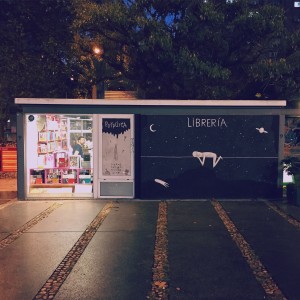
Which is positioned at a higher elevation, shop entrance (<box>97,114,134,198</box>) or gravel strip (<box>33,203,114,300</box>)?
shop entrance (<box>97,114,134,198</box>)

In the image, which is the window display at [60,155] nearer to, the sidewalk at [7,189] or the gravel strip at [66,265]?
the sidewalk at [7,189]

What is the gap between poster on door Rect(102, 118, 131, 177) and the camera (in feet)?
37.4

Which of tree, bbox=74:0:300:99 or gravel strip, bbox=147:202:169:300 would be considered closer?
gravel strip, bbox=147:202:169:300

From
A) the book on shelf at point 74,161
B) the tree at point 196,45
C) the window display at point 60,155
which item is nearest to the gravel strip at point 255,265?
the window display at point 60,155

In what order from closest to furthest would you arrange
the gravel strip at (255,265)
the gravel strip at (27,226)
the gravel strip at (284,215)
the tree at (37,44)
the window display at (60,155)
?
1. the gravel strip at (255,265)
2. the gravel strip at (27,226)
3. the gravel strip at (284,215)
4. the window display at (60,155)
5. the tree at (37,44)

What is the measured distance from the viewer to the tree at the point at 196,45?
1411cm

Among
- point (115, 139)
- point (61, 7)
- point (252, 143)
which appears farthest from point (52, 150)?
point (61, 7)

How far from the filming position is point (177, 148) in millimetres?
11383

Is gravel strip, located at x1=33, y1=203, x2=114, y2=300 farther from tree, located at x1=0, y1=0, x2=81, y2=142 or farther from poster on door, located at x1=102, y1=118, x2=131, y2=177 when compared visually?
tree, located at x1=0, y1=0, x2=81, y2=142

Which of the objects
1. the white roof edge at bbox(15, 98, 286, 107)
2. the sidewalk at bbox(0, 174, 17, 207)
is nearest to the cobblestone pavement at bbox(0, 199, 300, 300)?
the sidewalk at bbox(0, 174, 17, 207)

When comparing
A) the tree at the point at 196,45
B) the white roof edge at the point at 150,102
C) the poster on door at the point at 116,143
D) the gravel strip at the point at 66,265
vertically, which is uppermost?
the tree at the point at 196,45

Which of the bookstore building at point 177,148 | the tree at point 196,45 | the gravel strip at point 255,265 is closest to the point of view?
the gravel strip at point 255,265

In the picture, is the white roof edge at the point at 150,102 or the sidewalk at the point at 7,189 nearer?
the white roof edge at the point at 150,102

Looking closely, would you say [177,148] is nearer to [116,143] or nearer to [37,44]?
[116,143]
